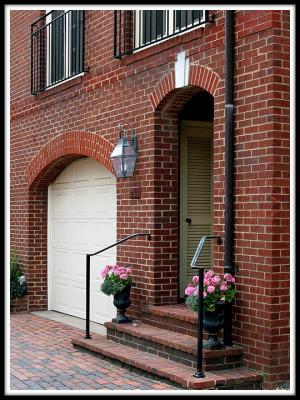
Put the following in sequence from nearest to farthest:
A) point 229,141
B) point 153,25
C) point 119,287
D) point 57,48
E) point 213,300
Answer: point 213,300, point 229,141, point 119,287, point 153,25, point 57,48

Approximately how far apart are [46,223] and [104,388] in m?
5.50

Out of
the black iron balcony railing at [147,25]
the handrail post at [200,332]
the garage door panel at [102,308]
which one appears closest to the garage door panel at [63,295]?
the garage door panel at [102,308]

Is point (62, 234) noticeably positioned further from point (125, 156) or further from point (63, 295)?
point (125, 156)

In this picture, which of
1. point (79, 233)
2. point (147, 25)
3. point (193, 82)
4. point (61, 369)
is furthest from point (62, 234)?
point (193, 82)

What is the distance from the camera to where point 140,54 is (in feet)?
25.8

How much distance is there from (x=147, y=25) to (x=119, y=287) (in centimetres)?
317

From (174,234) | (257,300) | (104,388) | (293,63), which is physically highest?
(293,63)

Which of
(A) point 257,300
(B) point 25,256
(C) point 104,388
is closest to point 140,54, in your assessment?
(A) point 257,300

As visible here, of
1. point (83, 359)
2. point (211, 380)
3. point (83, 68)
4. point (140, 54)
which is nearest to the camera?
point (211, 380)

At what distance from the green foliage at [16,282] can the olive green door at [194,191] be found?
154 inches

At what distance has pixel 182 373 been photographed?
5.88 metres

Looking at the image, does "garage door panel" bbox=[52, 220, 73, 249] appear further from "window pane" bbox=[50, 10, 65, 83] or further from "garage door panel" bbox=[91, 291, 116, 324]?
"window pane" bbox=[50, 10, 65, 83]

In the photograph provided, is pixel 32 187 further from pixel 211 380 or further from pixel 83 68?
pixel 211 380

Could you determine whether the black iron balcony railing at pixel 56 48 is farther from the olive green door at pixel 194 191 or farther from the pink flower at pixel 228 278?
the pink flower at pixel 228 278
